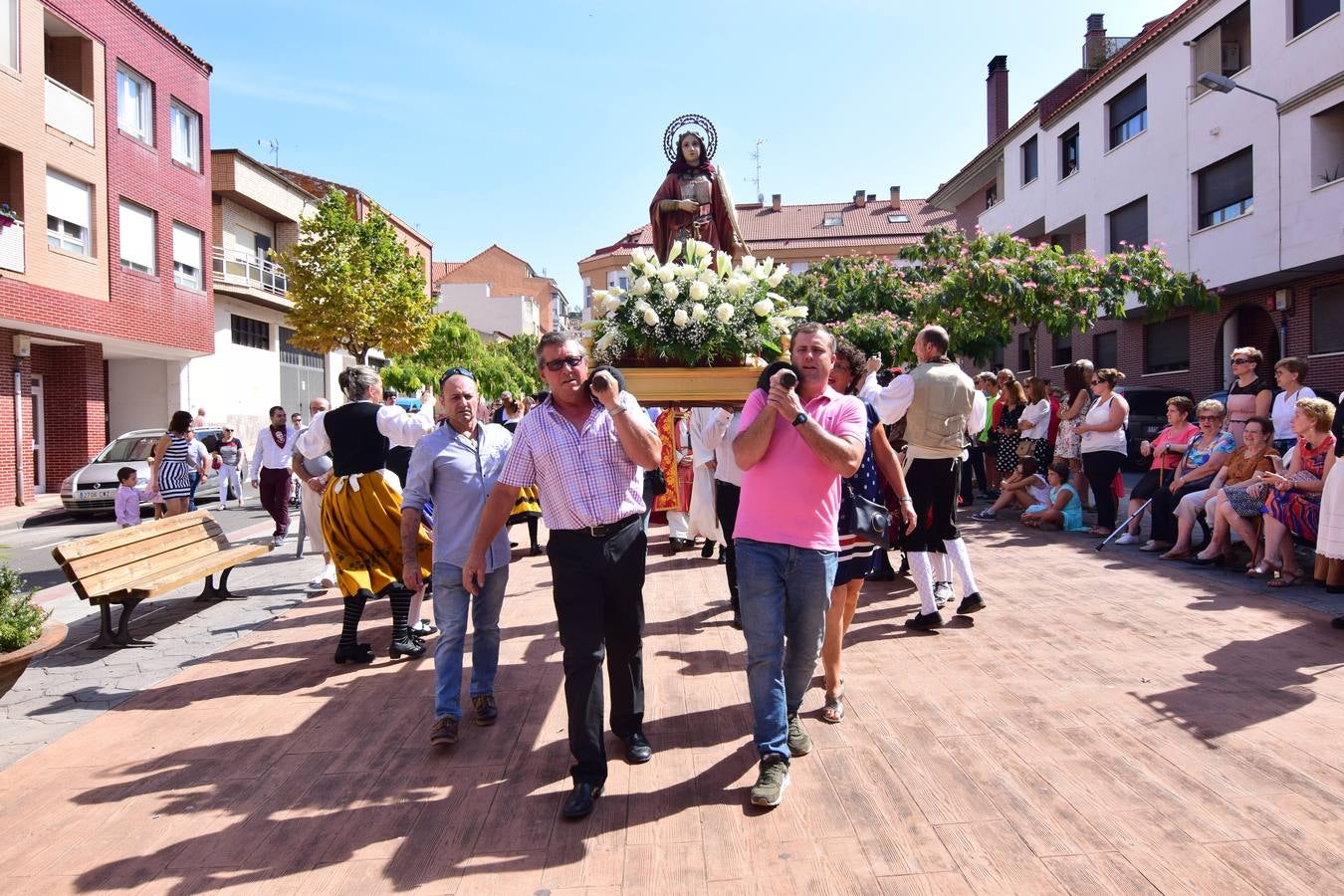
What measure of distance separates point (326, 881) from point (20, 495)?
20940 millimetres

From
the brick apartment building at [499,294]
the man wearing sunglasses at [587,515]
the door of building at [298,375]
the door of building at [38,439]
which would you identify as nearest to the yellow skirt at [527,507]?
the man wearing sunglasses at [587,515]

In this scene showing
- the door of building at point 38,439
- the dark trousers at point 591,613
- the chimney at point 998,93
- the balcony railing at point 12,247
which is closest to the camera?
the dark trousers at point 591,613

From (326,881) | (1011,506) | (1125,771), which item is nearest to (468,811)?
(326,881)

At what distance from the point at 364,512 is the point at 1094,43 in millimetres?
31957

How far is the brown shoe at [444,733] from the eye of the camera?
14.5 feet

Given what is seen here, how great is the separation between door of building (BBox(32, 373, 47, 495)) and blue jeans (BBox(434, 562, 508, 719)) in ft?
70.7

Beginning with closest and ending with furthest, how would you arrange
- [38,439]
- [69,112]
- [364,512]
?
[364,512] < [69,112] < [38,439]

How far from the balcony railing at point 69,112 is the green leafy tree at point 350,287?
19.0 ft

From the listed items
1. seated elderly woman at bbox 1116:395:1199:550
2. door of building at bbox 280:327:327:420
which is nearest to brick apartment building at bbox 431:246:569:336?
door of building at bbox 280:327:327:420

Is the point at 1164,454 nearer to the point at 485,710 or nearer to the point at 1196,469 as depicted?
the point at 1196,469

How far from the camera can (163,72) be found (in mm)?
23969

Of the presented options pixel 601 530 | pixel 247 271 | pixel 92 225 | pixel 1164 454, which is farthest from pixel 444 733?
pixel 247 271

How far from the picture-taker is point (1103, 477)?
1034cm

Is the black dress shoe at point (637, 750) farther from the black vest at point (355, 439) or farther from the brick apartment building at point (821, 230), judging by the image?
the brick apartment building at point (821, 230)
